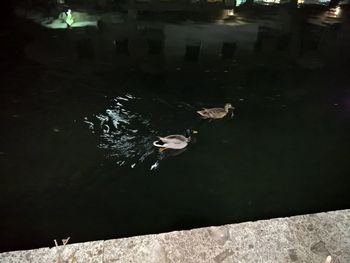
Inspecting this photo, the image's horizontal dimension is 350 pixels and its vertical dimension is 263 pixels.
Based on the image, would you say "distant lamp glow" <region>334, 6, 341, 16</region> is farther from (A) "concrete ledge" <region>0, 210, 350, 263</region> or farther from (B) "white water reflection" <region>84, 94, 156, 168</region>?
(A) "concrete ledge" <region>0, 210, 350, 263</region>

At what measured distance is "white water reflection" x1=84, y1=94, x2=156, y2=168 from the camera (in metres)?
4.58

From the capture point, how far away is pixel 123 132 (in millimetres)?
5047

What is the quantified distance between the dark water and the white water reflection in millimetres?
28

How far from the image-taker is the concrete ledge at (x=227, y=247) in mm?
2576

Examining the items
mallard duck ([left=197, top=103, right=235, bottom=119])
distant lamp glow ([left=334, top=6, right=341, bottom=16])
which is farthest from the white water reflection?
distant lamp glow ([left=334, top=6, right=341, bottom=16])

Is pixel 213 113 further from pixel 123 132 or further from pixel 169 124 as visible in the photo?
pixel 123 132

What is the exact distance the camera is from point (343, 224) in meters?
2.91

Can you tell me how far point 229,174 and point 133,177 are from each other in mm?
1349

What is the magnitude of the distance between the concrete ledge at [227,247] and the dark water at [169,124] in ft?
2.74

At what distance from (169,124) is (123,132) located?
31.9 inches

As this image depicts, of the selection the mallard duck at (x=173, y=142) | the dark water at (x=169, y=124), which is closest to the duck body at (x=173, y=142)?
the mallard duck at (x=173, y=142)

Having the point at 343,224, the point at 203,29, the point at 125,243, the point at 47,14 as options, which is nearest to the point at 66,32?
the point at 47,14

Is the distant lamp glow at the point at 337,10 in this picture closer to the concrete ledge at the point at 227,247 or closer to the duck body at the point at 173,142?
the duck body at the point at 173,142

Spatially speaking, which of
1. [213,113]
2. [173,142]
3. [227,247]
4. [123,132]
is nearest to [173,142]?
[173,142]
